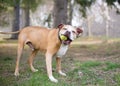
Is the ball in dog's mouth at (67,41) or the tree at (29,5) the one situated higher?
the ball in dog's mouth at (67,41)

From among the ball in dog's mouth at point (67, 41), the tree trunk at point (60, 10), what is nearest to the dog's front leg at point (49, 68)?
the ball in dog's mouth at point (67, 41)

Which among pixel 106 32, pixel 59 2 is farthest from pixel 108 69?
pixel 106 32

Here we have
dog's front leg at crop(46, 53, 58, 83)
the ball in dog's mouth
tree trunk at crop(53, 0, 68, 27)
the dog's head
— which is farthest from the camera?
tree trunk at crop(53, 0, 68, 27)

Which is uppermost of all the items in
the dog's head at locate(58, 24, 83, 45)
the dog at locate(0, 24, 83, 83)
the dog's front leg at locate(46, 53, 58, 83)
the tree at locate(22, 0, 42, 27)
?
the dog's head at locate(58, 24, 83, 45)

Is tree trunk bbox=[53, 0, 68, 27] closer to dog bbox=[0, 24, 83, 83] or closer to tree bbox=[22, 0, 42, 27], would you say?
tree bbox=[22, 0, 42, 27]

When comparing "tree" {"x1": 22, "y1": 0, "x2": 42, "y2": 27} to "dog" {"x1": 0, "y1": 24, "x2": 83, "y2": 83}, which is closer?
"dog" {"x1": 0, "y1": 24, "x2": 83, "y2": 83}

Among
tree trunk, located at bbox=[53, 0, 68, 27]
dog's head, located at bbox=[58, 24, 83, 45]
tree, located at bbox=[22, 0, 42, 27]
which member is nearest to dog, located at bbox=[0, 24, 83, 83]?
dog's head, located at bbox=[58, 24, 83, 45]

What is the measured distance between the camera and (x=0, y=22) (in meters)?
27.4

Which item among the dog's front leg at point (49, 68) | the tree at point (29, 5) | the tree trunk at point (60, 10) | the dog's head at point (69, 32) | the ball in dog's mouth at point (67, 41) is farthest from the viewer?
the tree at point (29, 5)

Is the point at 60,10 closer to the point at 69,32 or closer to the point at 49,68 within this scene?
the point at 49,68

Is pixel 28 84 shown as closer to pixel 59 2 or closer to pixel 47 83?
pixel 47 83

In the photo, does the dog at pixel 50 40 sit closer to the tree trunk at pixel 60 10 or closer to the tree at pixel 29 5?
the tree trunk at pixel 60 10

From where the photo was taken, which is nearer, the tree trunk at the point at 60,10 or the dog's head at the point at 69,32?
the dog's head at the point at 69,32

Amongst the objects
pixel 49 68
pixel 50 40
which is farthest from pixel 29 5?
pixel 49 68
